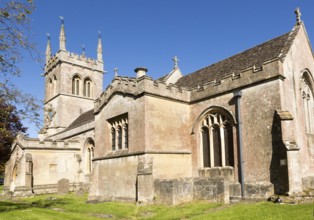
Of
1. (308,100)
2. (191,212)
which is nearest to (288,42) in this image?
(308,100)

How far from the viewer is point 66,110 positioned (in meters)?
39.3

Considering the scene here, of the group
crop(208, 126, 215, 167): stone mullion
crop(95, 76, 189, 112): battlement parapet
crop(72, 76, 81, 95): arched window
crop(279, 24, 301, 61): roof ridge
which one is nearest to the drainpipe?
crop(208, 126, 215, 167): stone mullion

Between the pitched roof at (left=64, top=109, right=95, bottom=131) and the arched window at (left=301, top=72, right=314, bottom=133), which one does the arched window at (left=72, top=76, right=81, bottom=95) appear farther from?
the arched window at (left=301, top=72, right=314, bottom=133)

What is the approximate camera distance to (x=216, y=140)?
58.1 ft

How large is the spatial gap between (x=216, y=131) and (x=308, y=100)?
597 cm

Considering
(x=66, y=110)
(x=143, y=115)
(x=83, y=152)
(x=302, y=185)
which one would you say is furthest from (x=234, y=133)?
(x=66, y=110)

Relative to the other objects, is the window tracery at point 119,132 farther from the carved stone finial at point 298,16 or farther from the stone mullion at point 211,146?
the carved stone finial at point 298,16

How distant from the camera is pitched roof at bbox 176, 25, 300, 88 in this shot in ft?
56.2

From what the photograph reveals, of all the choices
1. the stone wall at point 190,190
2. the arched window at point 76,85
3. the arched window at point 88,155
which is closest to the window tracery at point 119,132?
the stone wall at point 190,190

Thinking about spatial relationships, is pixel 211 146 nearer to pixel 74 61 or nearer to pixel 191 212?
pixel 191 212

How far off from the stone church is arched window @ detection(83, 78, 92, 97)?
21406mm

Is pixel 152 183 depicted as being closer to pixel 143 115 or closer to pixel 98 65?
pixel 143 115

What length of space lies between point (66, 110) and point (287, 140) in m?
32.0

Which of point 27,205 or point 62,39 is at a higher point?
A: point 62,39
